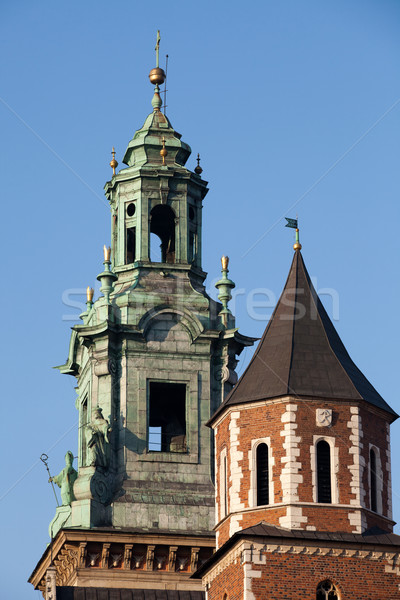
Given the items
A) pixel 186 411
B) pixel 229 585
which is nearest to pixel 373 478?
pixel 229 585

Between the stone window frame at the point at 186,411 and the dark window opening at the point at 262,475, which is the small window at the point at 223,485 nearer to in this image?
the dark window opening at the point at 262,475

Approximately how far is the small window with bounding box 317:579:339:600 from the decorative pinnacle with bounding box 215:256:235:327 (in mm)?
19359

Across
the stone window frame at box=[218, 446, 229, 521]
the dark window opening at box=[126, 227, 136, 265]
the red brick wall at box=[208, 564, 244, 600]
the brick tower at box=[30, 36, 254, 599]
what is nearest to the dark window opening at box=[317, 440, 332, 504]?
the stone window frame at box=[218, 446, 229, 521]

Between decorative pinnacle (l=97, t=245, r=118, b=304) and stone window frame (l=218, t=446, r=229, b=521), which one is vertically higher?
decorative pinnacle (l=97, t=245, r=118, b=304)

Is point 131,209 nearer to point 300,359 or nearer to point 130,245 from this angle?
point 130,245

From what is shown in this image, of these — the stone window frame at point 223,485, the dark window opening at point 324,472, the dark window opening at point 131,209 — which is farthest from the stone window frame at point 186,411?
the dark window opening at point 324,472

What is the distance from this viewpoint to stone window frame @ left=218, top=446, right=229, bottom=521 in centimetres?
→ 7769

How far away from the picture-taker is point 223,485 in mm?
78250

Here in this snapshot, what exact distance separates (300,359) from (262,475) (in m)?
4.66

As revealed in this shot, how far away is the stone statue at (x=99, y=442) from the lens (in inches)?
3430

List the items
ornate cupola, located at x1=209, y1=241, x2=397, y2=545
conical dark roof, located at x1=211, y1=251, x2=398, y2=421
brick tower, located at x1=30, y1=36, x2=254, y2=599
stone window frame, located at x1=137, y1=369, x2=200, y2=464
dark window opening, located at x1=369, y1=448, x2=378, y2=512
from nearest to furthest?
ornate cupola, located at x1=209, y1=241, x2=397, y2=545, dark window opening, located at x1=369, y1=448, x2=378, y2=512, conical dark roof, located at x1=211, y1=251, x2=398, y2=421, brick tower, located at x1=30, y1=36, x2=254, y2=599, stone window frame, located at x1=137, y1=369, x2=200, y2=464

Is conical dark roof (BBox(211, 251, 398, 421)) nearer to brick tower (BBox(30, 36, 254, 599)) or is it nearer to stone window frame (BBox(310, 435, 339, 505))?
stone window frame (BBox(310, 435, 339, 505))

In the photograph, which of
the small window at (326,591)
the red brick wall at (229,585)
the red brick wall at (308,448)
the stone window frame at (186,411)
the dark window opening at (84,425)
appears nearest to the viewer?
the small window at (326,591)

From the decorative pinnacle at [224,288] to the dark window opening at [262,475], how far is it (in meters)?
15.3
